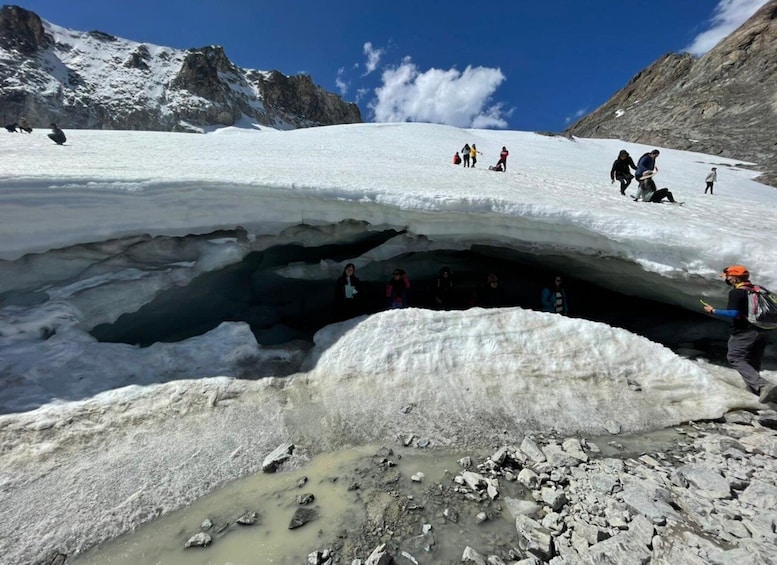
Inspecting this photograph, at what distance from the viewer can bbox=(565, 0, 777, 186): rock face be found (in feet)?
100

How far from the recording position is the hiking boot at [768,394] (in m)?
4.01

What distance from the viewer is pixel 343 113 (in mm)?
97875

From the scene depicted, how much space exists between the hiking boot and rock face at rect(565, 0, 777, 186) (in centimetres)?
2617

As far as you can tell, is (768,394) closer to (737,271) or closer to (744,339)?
(744,339)

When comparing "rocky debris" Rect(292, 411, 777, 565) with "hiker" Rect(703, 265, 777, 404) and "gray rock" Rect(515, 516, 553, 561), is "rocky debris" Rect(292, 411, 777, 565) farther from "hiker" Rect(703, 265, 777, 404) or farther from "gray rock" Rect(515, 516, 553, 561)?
"hiker" Rect(703, 265, 777, 404)

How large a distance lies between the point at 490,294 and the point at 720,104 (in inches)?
1713

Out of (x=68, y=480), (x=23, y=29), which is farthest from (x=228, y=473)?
(x=23, y=29)

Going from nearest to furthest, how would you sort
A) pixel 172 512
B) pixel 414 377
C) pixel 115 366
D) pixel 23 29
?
pixel 172 512 < pixel 115 366 < pixel 414 377 < pixel 23 29

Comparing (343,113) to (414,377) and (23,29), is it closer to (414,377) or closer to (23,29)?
(23,29)

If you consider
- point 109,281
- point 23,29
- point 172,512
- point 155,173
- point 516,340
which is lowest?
point 172,512

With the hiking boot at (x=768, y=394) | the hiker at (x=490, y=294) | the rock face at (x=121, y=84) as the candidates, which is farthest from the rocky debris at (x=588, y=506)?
the rock face at (x=121, y=84)

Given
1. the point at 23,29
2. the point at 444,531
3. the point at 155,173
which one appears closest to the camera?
the point at 444,531

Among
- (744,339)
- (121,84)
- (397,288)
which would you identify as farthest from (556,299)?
(121,84)

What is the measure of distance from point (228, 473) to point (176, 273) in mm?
2780
